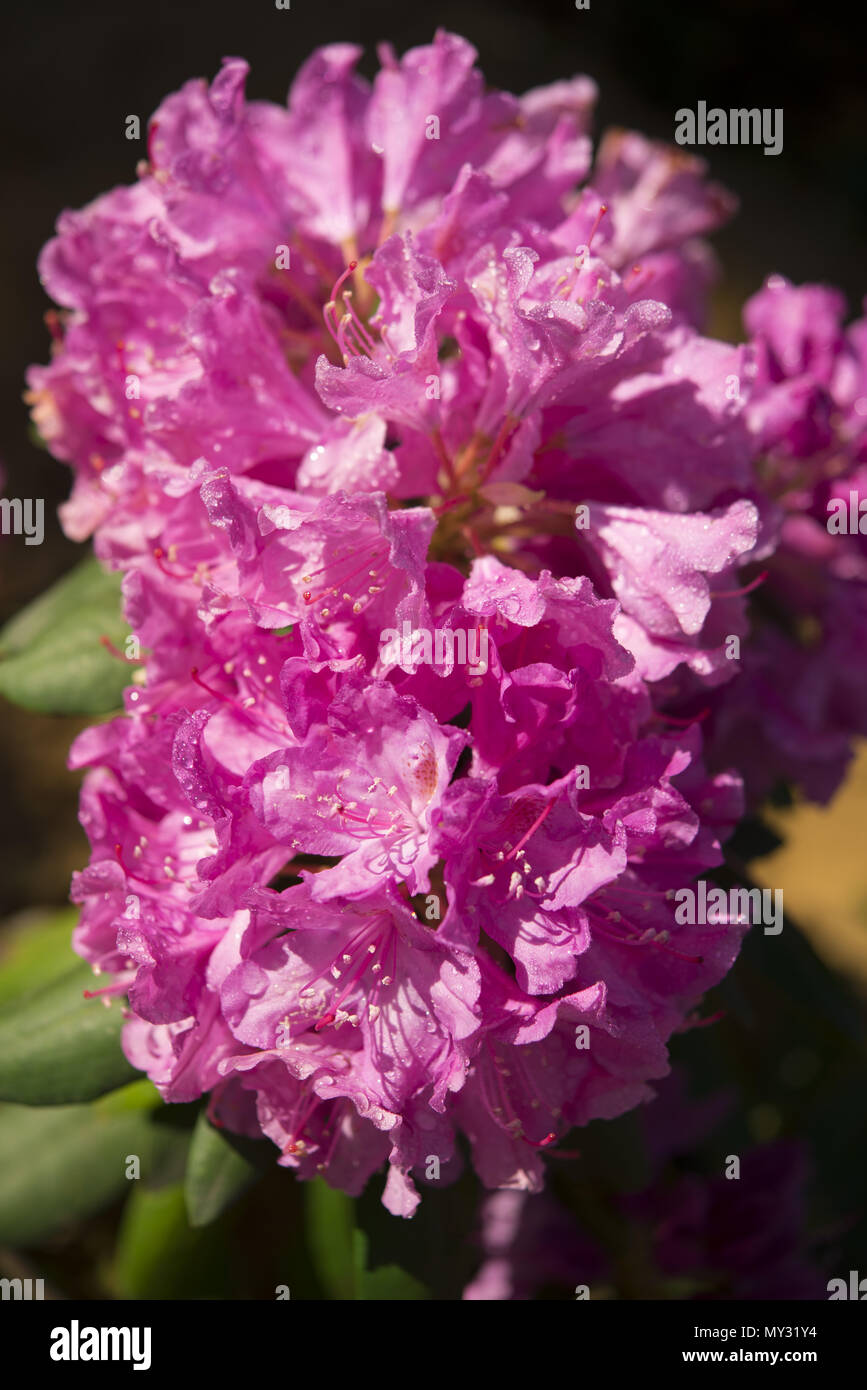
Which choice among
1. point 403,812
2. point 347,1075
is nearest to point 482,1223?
point 347,1075

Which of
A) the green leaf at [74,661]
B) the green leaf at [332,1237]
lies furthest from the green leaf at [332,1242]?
the green leaf at [74,661]

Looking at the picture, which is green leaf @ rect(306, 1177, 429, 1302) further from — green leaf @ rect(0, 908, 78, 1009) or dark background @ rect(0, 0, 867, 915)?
dark background @ rect(0, 0, 867, 915)

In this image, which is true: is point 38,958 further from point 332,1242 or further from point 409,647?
point 409,647

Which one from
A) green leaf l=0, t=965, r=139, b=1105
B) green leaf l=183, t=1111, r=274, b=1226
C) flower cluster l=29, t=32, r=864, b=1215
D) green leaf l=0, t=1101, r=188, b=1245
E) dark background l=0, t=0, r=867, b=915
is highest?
dark background l=0, t=0, r=867, b=915

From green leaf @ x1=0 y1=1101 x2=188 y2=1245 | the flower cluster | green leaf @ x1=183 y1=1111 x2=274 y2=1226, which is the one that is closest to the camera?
the flower cluster

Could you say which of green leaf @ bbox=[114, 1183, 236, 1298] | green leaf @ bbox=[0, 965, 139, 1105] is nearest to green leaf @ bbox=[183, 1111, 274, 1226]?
green leaf @ bbox=[0, 965, 139, 1105]

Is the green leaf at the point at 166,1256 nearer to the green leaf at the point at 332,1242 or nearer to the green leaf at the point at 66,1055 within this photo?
the green leaf at the point at 332,1242
